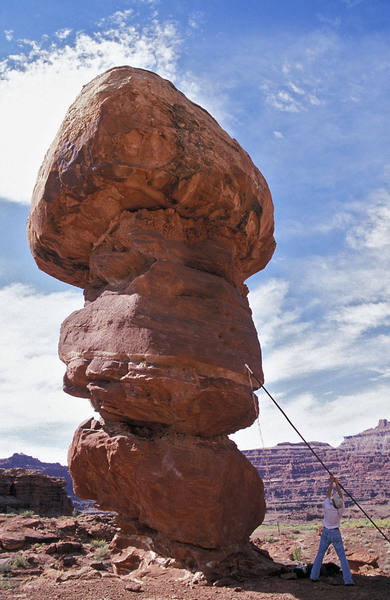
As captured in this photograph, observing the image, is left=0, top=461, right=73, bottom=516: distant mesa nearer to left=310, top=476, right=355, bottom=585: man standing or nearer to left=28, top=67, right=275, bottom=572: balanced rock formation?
left=28, top=67, right=275, bottom=572: balanced rock formation

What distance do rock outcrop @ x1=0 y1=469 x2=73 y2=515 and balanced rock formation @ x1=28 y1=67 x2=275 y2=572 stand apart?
87.7ft

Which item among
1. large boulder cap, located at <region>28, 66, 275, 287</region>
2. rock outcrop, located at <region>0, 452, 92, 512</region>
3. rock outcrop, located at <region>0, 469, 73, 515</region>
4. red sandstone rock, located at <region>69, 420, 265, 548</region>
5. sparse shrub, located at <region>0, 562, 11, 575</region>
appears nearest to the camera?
red sandstone rock, located at <region>69, 420, 265, 548</region>

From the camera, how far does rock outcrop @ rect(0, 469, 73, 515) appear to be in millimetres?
30406

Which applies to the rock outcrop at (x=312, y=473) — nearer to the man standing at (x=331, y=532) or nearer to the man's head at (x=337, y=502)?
the man standing at (x=331, y=532)

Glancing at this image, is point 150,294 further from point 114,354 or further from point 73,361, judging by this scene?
point 73,361

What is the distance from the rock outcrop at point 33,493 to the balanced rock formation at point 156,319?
2673cm

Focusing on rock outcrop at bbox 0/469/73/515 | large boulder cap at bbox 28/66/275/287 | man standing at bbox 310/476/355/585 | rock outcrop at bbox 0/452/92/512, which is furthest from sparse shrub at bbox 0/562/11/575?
rock outcrop at bbox 0/452/92/512

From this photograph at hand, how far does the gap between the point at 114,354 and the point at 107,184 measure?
2880mm

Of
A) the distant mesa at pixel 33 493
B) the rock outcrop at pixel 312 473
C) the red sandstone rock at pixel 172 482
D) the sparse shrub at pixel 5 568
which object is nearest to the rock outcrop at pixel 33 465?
the rock outcrop at pixel 312 473

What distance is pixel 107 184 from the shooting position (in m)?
7.39

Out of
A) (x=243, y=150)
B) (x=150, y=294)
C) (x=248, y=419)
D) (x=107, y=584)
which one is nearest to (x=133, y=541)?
(x=107, y=584)

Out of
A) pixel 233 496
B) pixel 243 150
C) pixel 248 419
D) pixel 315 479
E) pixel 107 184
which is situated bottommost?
pixel 315 479

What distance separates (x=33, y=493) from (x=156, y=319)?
103 feet

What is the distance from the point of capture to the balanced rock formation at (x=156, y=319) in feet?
22.2
